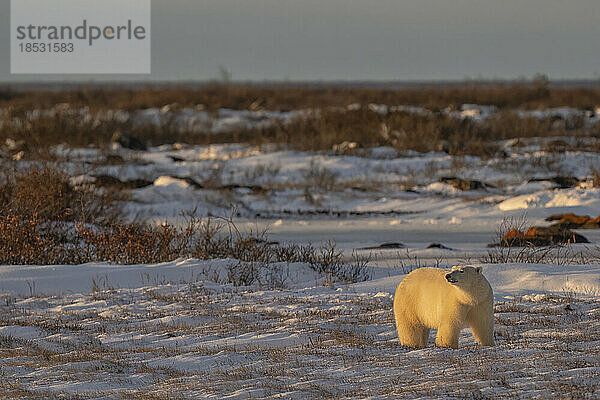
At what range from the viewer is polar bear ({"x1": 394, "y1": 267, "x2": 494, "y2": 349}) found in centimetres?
606

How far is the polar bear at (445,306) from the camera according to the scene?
6059mm

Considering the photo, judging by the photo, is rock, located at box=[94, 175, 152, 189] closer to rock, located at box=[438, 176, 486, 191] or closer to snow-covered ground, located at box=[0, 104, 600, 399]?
snow-covered ground, located at box=[0, 104, 600, 399]

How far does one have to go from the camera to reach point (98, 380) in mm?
5898

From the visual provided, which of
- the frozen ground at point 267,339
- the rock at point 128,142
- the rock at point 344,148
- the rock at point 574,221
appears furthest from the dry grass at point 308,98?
the frozen ground at point 267,339

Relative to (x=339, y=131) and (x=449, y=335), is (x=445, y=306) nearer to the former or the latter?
(x=449, y=335)

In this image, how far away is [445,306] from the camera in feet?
20.3

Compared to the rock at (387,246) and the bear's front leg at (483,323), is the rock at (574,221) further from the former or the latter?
the bear's front leg at (483,323)

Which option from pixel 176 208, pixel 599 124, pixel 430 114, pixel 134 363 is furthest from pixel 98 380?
pixel 599 124

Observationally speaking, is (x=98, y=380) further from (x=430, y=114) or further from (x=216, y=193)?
(x=430, y=114)

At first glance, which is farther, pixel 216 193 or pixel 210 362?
pixel 216 193

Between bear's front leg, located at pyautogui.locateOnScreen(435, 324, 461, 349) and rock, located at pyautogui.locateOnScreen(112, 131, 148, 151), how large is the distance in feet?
76.9

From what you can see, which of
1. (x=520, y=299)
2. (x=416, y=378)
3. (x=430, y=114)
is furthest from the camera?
(x=430, y=114)

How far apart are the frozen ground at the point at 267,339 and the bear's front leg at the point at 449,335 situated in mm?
86

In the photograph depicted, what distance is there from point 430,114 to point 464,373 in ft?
85.3
